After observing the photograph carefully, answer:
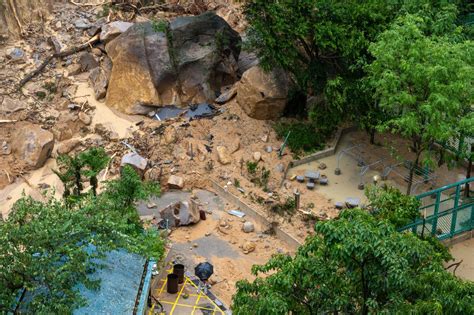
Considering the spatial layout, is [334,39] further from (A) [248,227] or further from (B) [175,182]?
(B) [175,182]

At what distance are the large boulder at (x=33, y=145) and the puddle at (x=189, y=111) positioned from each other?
369 cm

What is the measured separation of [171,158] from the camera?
23.6 m

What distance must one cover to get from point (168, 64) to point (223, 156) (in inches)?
183

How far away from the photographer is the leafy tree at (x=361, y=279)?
9.92 m

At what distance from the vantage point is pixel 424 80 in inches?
699

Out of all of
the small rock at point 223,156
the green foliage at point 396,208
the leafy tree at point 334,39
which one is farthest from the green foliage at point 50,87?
the green foliage at point 396,208

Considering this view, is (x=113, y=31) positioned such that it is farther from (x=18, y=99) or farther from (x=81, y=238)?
(x=81, y=238)

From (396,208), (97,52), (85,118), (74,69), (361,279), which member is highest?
(361,279)

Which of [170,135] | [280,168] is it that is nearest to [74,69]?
[170,135]

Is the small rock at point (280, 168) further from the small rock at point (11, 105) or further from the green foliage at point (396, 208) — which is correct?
the small rock at point (11, 105)

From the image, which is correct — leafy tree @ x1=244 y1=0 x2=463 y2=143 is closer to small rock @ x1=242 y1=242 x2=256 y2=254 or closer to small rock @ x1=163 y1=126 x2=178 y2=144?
small rock @ x1=163 y1=126 x2=178 y2=144

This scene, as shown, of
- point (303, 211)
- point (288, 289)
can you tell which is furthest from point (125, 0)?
point (288, 289)

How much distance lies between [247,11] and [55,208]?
11.0 meters

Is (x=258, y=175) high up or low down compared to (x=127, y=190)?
down
